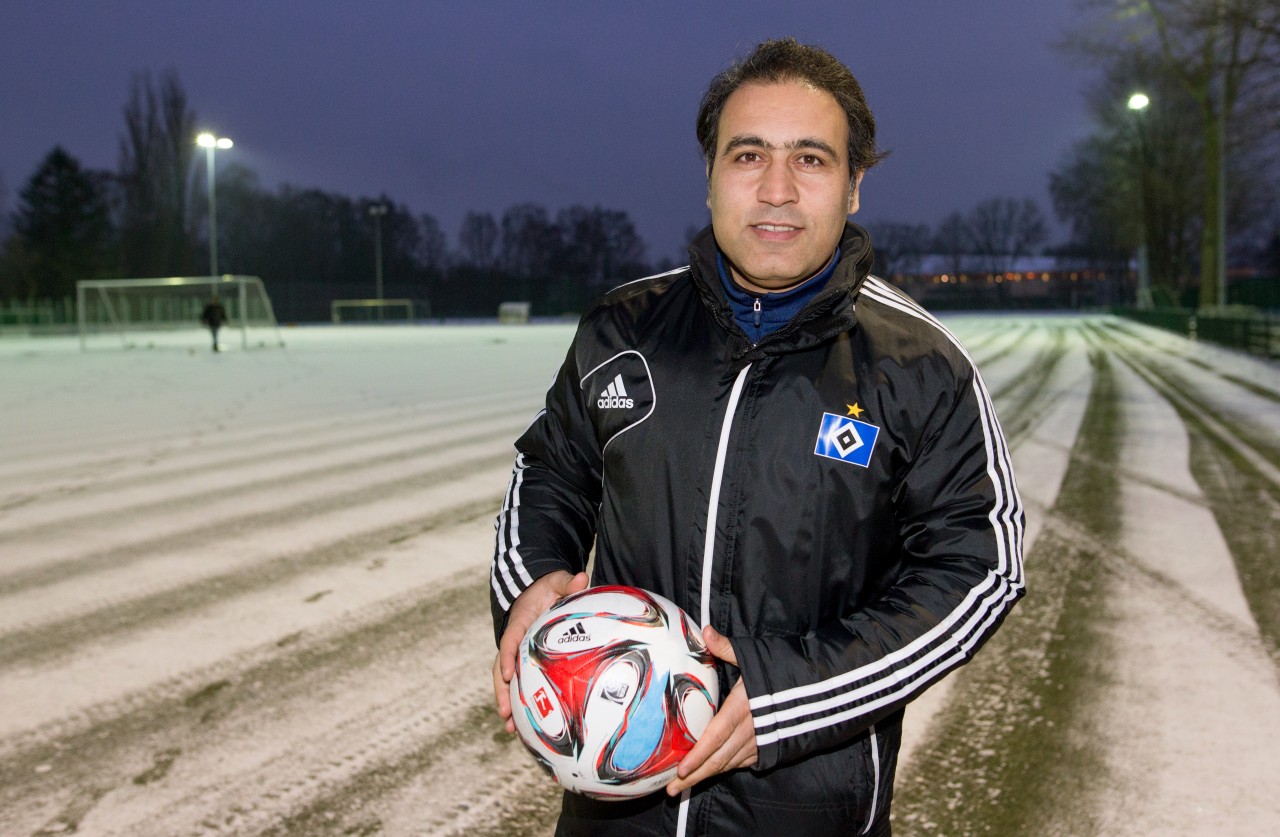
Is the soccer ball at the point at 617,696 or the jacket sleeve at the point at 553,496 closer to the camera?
the soccer ball at the point at 617,696

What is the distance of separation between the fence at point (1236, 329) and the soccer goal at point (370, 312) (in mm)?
48733

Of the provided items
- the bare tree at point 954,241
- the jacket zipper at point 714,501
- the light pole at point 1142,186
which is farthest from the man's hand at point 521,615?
the bare tree at point 954,241

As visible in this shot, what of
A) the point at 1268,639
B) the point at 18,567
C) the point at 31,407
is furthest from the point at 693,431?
the point at 31,407

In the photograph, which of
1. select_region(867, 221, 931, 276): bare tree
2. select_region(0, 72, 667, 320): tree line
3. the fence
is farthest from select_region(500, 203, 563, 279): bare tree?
the fence

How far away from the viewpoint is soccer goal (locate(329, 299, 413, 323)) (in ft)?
228

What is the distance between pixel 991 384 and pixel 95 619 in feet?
48.5

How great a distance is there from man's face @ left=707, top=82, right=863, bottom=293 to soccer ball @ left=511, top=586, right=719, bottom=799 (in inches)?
29.2

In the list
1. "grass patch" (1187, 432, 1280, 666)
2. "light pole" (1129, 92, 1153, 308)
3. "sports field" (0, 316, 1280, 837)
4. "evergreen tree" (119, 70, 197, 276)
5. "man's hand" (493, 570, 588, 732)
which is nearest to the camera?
"man's hand" (493, 570, 588, 732)

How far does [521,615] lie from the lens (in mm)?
2191

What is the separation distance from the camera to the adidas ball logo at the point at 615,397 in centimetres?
226

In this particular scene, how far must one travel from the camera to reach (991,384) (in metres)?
17.4

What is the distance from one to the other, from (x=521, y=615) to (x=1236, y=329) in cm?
2790

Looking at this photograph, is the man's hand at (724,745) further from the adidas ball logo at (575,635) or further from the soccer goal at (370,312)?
the soccer goal at (370,312)

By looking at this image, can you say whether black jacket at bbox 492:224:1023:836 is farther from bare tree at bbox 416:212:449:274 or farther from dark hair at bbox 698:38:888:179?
bare tree at bbox 416:212:449:274
